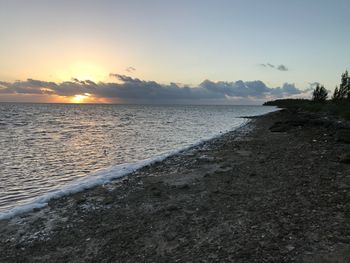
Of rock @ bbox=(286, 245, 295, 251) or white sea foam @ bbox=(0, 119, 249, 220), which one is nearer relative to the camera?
rock @ bbox=(286, 245, 295, 251)

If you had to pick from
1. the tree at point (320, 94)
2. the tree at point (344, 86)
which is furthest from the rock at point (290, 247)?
the tree at point (320, 94)

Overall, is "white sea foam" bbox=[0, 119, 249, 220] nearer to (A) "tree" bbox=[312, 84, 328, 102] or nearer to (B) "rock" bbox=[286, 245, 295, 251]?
(B) "rock" bbox=[286, 245, 295, 251]

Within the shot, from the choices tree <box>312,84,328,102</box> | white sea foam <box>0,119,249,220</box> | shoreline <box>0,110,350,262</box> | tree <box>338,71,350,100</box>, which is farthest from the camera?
tree <box>312,84,328,102</box>

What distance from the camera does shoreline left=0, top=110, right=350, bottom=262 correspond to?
7001 mm

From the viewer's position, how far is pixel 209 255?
681cm

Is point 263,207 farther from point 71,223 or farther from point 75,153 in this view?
point 75,153

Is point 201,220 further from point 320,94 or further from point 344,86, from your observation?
point 320,94

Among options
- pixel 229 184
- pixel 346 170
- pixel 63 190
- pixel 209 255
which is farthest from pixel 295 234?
pixel 63 190

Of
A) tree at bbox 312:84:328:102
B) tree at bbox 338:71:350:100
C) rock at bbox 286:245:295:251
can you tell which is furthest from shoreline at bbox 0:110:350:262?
tree at bbox 312:84:328:102

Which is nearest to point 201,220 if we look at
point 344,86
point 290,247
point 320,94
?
point 290,247

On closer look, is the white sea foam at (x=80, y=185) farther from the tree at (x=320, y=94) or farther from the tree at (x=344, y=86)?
the tree at (x=320, y=94)

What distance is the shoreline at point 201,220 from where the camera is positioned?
23.0ft

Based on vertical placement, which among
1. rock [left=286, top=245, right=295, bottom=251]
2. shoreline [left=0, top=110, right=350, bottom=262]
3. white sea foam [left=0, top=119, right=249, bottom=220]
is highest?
rock [left=286, top=245, right=295, bottom=251]

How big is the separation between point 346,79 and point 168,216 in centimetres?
9774
